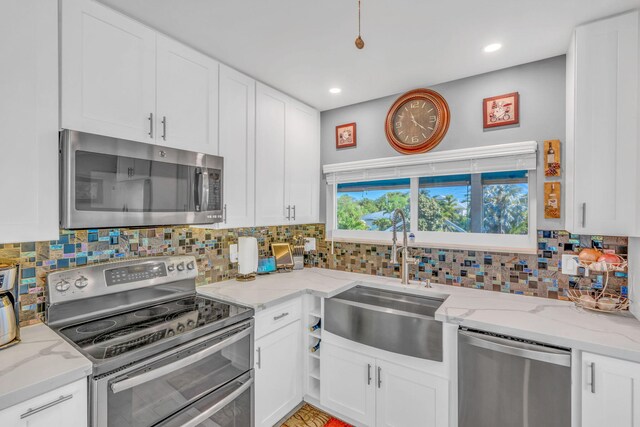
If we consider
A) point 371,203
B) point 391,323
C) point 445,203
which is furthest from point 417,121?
point 391,323

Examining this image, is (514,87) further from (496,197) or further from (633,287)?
(633,287)

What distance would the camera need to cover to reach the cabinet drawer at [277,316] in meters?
1.84

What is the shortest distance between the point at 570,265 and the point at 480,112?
1144 mm

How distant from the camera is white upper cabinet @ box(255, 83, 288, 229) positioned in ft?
7.39

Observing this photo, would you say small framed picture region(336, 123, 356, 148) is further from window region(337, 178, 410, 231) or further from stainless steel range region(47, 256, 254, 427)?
stainless steel range region(47, 256, 254, 427)

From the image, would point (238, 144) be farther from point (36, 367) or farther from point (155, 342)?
point (36, 367)

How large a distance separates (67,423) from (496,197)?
2.55 meters

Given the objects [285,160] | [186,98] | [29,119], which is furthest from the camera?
[285,160]

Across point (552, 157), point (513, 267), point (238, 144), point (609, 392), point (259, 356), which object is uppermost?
point (238, 144)

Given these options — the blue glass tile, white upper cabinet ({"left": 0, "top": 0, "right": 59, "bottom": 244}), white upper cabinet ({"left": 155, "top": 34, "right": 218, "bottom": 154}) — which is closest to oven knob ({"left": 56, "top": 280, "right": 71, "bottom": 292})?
the blue glass tile

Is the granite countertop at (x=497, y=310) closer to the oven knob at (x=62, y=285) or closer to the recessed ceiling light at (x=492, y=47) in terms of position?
the oven knob at (x=62, y=285)

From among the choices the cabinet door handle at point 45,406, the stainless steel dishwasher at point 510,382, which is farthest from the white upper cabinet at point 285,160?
the stainless steel dishwasher at point 510,382

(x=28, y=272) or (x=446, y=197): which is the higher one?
(x=446, y=197)

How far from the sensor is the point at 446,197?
238cm
